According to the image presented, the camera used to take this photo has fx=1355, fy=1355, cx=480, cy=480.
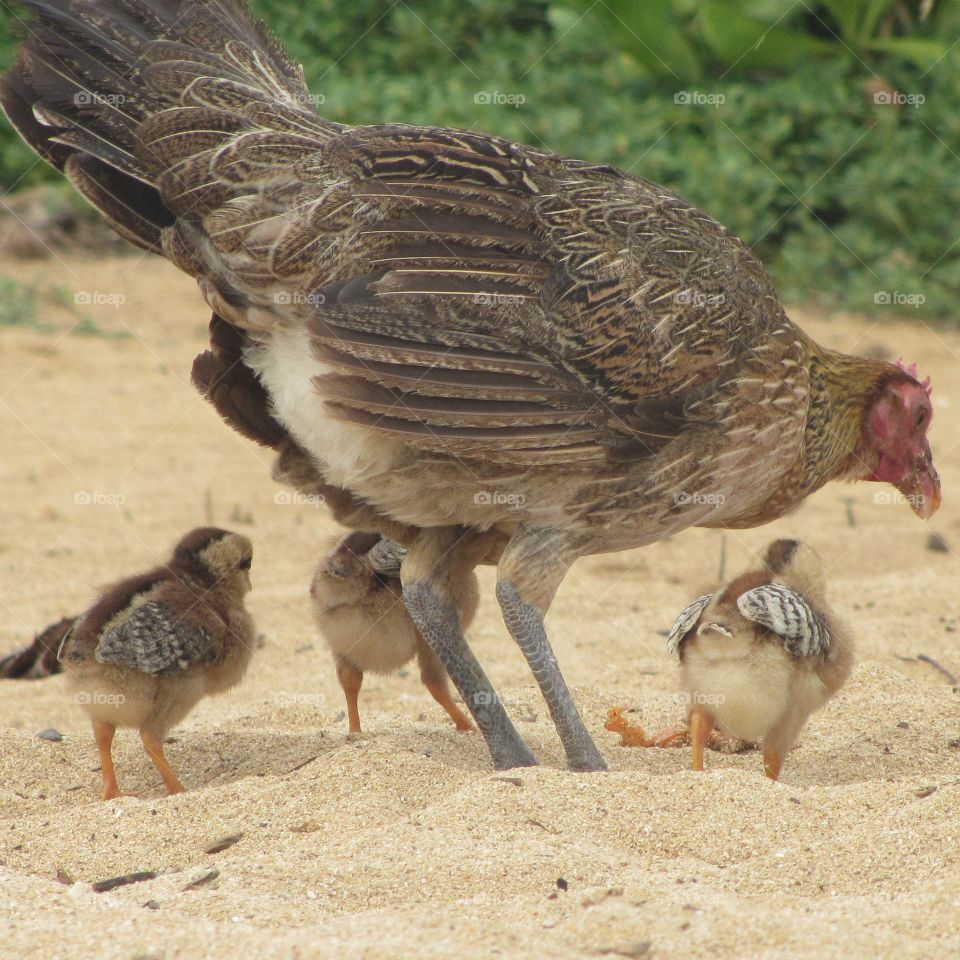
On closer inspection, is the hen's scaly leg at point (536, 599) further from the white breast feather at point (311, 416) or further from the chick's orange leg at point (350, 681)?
the chick's orange leg at point (350, 681)

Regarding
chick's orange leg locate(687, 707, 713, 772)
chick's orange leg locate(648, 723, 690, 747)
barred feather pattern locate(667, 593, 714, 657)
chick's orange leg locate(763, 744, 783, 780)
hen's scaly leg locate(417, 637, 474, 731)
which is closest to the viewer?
chick's orange leg locate(763, 744, 783, 780)

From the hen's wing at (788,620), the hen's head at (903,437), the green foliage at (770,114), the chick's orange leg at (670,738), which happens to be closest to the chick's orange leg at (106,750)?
the chick's orange leg at (670,738)

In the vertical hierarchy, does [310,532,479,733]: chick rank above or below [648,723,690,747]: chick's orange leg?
above

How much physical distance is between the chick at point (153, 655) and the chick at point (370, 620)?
0.38 m

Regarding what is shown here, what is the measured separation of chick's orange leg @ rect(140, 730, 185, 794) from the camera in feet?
15.2

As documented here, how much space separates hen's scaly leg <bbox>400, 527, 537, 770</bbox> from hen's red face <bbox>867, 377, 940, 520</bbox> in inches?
65.4

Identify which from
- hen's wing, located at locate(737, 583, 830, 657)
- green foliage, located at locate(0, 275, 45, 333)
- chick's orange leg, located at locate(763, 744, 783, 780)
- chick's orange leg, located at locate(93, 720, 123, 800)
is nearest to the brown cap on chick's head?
chick's orange leg, located at locate(93, 720, 123, 800)

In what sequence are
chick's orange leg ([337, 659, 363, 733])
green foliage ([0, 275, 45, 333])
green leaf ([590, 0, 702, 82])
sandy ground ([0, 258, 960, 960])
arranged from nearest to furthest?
sandy ground ([0, 258, 960, 960]) → chick's orange leg ([337, 659, 363, 733]) → green foliage ([0, 275, 45, 333]) → green leaf ([590, 0, 702, 82])

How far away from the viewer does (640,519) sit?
4668 millimetres

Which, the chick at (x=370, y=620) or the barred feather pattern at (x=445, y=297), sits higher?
the barred feather pattern at (x=445, y=297)

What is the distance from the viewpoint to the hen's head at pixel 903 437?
211 inches

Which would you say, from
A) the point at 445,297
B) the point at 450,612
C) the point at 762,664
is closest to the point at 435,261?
Result: the point at 445,297

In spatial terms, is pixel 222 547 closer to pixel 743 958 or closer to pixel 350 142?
pixel 350 142

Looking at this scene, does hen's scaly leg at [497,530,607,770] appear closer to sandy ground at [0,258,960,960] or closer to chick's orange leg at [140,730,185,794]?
sandy ground at [0,258,960,960]
